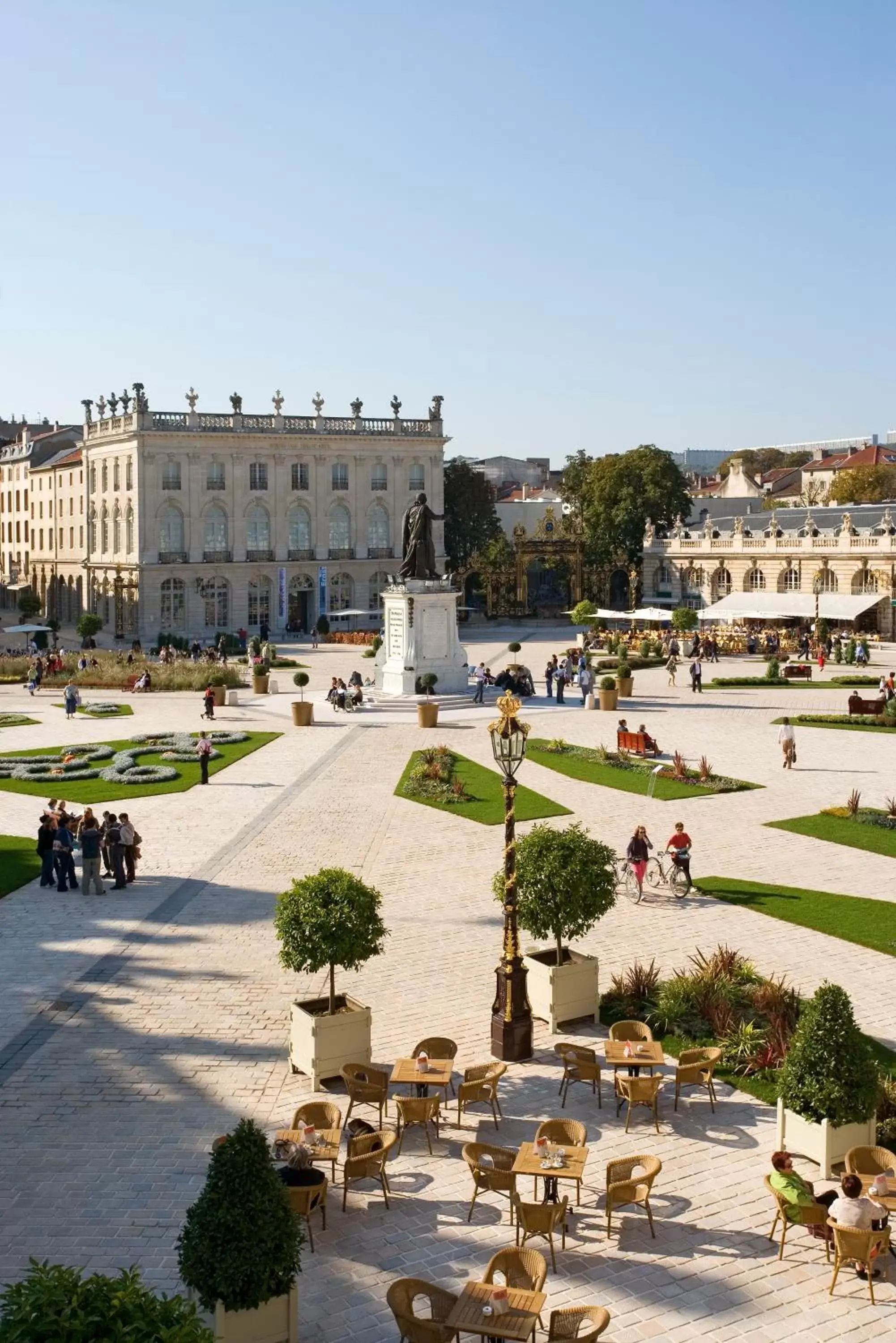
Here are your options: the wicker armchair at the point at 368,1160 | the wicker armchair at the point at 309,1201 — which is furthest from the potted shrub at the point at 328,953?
the wicker armchair at the point at 309,1201

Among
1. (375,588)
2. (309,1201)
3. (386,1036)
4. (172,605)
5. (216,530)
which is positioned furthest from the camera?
(375,588)

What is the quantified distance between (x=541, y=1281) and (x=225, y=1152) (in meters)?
2.39

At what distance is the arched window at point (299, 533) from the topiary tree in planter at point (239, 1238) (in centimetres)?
6659

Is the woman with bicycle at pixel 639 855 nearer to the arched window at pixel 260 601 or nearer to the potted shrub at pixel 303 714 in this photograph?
the potted shrub at pixel 303 714

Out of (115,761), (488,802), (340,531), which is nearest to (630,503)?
(340,531)

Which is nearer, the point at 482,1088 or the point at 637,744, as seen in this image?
the point at 482,1088

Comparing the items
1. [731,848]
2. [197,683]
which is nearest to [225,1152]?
[731,848]

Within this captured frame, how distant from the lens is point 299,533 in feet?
247

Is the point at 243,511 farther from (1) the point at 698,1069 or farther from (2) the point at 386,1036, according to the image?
(1) the point at 698,1069

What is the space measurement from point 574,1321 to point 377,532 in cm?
6997

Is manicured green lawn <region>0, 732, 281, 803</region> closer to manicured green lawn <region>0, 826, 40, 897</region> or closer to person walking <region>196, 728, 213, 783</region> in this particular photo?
person walking <region>196, 728, 213, 783</region>

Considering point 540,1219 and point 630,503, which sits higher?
point 630,503

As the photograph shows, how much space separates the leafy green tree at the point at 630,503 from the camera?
77.2 m

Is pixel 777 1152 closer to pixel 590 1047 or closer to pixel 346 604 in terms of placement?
pixel 590 1047
